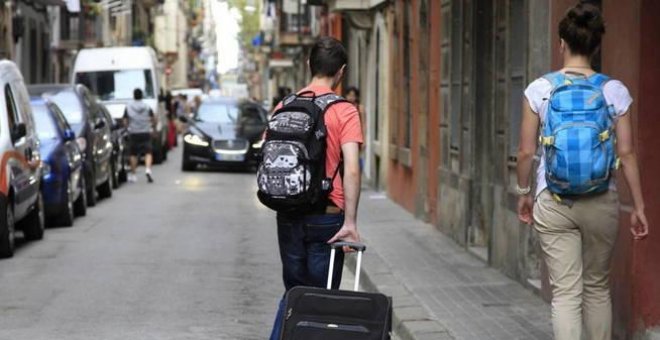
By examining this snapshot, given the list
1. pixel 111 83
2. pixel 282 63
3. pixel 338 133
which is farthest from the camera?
pixel 282 63

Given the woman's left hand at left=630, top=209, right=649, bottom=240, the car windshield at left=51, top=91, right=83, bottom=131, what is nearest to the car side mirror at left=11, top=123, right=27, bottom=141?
the car windshield at left=51, top=91, right=83, bottom=131

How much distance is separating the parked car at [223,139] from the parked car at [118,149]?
298 cm

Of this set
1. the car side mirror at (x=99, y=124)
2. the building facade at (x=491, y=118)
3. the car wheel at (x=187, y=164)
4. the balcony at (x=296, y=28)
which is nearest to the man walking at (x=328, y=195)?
the building facade at (x=491, y=118)

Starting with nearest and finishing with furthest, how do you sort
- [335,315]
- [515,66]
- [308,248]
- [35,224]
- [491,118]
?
1. [335,315]
2. [308,248]
3. [515,66]
4. [491,118]
5. [35,224]

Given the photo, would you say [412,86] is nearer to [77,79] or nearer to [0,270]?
[0,270]

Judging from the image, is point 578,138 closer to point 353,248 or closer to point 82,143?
point 353,248

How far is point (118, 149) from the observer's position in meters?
28.5

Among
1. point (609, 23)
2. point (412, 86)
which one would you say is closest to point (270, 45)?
point (412, 86)

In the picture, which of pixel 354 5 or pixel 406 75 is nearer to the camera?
pixel 406 75

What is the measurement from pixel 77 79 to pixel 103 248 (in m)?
20.8

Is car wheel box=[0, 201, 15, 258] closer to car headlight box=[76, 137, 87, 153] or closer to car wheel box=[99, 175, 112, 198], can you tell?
car headlight box=[76, 137, 87, 153]

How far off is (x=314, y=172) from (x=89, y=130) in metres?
16.2

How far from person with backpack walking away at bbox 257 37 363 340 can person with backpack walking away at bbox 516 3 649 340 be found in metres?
0.86

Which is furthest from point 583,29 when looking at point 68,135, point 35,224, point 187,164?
point 187,164
